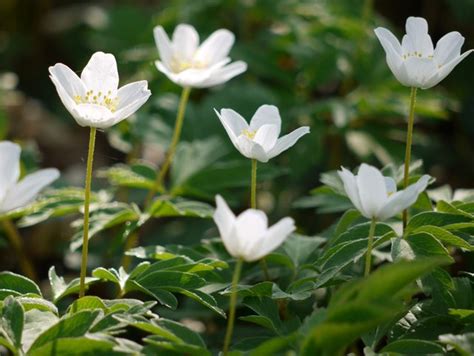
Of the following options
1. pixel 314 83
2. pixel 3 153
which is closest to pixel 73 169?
pixel 314 83

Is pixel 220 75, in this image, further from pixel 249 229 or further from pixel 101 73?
pixel 249 229

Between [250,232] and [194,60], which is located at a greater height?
[194,60]

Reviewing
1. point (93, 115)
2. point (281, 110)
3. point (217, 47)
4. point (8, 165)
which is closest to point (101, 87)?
point (93, 115)

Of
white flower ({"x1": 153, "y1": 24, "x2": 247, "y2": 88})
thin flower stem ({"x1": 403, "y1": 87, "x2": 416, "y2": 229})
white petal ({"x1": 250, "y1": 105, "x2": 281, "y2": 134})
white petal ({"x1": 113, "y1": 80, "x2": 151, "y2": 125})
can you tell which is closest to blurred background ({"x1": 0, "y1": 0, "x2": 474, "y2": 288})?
white flower ({"x1": 153, "y1": 24, "x2": 247, "y2": 88})

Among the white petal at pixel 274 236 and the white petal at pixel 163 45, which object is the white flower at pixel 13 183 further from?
the white petal at pixel 163 45

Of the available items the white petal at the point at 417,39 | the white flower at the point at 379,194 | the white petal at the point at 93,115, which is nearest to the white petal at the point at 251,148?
the white flower at the point at 379,194
